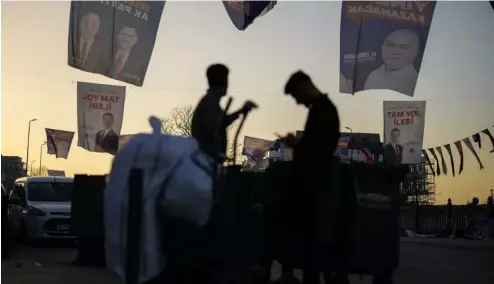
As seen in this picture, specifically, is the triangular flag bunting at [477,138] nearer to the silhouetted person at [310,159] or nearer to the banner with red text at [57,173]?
the silhouetted person at [310,159]

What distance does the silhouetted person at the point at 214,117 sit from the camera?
3035mm

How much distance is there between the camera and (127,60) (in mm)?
3180

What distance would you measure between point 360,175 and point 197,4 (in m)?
1.26

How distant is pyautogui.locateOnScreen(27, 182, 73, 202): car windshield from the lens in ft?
12.8

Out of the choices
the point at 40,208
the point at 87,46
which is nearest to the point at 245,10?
the point at 87,46

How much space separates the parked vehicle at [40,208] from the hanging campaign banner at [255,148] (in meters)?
1.13

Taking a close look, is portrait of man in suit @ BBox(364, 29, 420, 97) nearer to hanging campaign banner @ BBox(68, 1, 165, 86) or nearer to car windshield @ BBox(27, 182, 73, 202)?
hanging campaign banner @ BBox(68, 1, 165, 86)

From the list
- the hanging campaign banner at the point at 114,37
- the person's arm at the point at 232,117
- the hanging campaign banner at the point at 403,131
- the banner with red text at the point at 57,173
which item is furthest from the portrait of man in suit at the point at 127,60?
the hanging campaign banner at the point at 403,131

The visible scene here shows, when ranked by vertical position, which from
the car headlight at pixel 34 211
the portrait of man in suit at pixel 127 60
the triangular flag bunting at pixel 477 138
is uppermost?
the portrait of man in suit at pixel 127 60

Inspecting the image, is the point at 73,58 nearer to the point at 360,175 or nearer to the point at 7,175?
the point at 7,175

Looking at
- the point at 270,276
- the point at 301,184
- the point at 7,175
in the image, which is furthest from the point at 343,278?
the point at 7,175

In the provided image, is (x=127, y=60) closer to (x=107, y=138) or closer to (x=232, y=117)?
(x=107, y=138)

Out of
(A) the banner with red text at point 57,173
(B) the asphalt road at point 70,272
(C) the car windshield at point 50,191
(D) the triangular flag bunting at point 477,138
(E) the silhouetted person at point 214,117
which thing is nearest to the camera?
(E) the silhouetted person at point 214,117

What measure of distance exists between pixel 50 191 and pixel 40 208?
43 cm
